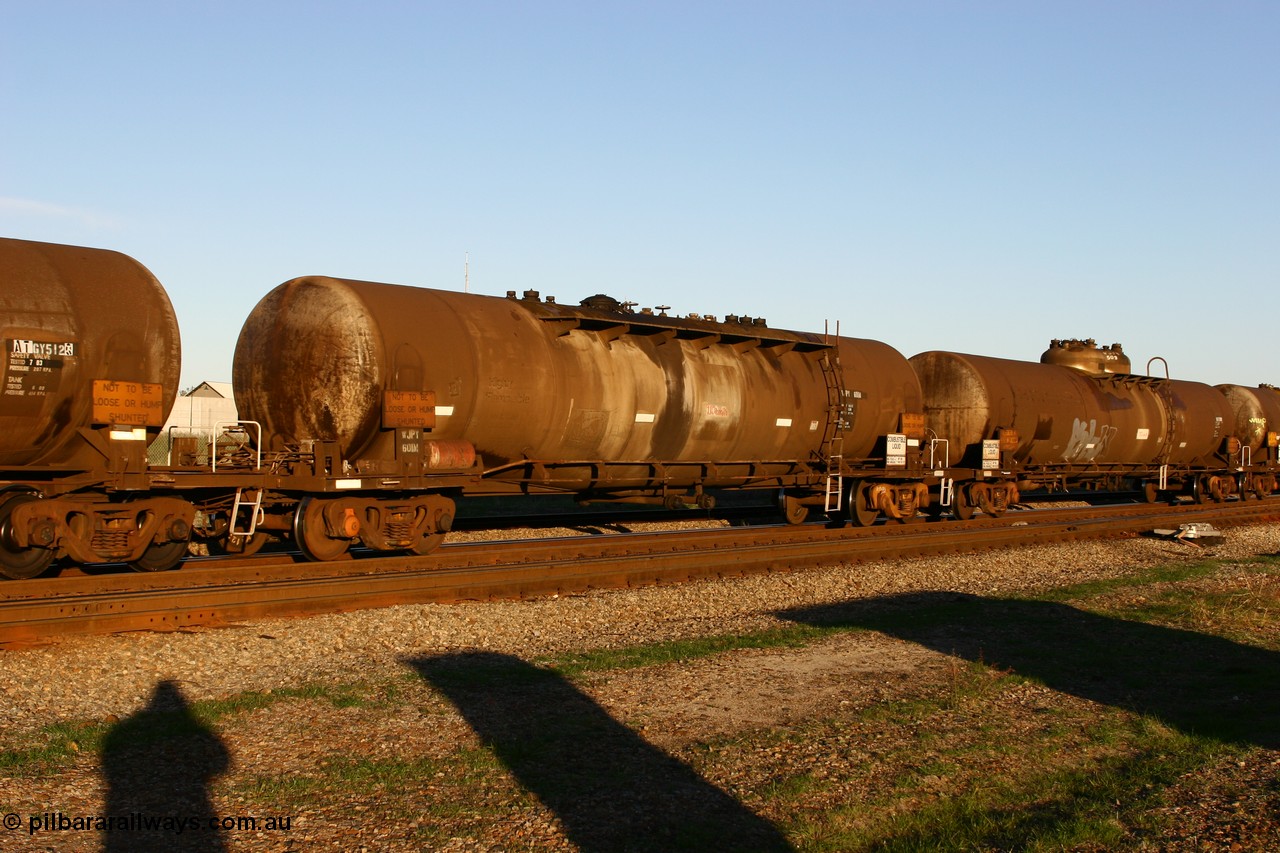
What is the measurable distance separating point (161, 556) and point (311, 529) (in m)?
1.87

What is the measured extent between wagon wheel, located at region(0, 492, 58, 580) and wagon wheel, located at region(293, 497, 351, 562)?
3039 mm

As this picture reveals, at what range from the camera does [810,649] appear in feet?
34.1

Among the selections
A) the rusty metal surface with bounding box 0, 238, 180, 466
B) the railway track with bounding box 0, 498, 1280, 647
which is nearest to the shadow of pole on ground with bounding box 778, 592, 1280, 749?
the railway track with bounding box 0, 498, 1280, 647

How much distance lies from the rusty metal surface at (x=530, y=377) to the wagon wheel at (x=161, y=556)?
220cm

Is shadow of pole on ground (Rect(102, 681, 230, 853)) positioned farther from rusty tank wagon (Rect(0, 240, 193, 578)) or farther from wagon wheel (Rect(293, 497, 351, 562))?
wagon wheel (Rect(293, 497, 351, 562))

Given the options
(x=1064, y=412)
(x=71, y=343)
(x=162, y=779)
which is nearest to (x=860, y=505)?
(x=1064, y=412)

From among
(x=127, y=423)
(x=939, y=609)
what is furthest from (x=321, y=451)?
(x=939, y=609)

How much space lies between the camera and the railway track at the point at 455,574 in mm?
10844

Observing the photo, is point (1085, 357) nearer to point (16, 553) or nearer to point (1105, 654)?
point (1105, 654)

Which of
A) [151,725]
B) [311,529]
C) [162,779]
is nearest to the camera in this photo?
[162,779]

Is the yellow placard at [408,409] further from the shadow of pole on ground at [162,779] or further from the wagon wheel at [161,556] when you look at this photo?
the shadow of pole on ground at [162,779]

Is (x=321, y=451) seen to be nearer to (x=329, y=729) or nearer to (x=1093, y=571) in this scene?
(x=329, y=729)

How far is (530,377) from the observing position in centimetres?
1584

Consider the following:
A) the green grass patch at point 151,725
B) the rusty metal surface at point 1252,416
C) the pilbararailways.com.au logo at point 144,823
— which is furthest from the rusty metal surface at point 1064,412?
the pilbararailways.com.au logo at point 144,823
